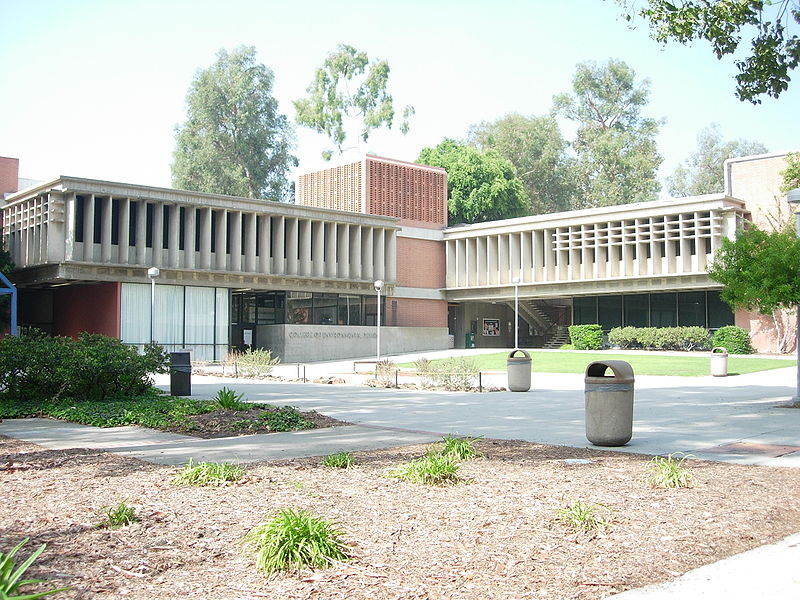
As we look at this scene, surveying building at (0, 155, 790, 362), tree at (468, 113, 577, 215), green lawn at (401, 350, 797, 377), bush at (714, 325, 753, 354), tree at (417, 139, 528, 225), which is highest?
tree at (468, 113, 577, 215)

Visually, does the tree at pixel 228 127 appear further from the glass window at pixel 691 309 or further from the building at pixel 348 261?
the glass window at pixel 691 309

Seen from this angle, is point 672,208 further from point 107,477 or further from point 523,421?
point 107,477

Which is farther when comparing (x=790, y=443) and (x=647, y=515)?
(x=790, y=443)

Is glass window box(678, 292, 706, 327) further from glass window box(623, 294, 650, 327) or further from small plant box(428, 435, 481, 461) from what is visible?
small plant box(428, 435, 481, 461)

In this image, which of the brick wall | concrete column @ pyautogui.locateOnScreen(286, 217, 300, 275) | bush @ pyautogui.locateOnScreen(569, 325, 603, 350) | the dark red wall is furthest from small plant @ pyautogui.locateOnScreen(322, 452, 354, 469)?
the brick wall

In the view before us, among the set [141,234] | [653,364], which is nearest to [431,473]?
[653,364]

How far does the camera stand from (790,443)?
11.3 meters

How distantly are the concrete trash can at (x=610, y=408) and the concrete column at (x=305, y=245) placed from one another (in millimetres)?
36850

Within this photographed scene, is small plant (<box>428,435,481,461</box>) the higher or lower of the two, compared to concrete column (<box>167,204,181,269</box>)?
lower

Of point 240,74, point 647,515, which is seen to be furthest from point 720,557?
point 240,74

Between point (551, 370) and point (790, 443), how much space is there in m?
21.6

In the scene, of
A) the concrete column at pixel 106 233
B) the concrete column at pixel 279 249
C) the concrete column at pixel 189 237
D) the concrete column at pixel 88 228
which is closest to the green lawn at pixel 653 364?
the concrete column at pixel 279 249

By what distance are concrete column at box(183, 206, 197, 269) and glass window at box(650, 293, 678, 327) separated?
92.5ft

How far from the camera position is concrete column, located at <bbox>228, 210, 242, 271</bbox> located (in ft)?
144
